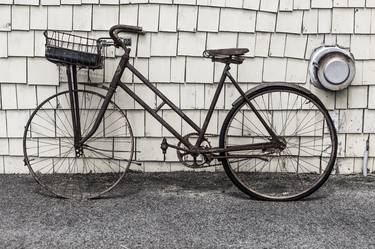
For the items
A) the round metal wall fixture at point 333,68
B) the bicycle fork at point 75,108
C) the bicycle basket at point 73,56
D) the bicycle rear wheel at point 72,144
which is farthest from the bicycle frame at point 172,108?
the round metal wall fixture at point 333,68

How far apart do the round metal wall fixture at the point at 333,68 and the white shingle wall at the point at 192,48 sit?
0.14 metres

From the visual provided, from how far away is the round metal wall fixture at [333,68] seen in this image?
429 cm

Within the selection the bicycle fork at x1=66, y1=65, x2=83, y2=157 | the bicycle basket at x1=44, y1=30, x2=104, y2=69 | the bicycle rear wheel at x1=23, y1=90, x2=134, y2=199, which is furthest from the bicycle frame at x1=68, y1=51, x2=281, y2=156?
the bicycle rear wheel at x1=23, y1=90, x2=134, y2=199

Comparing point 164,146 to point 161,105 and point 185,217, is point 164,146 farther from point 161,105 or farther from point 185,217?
point 185,217

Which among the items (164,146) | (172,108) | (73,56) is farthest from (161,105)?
(73,56)

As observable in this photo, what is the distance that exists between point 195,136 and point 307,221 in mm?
1065

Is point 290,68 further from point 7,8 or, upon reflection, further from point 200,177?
point 7,8

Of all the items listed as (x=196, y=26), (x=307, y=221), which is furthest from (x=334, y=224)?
(x=196, y=26)

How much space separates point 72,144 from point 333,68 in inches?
86.9

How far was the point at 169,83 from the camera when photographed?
4492mm

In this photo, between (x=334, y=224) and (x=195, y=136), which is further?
(x=195, y=136)

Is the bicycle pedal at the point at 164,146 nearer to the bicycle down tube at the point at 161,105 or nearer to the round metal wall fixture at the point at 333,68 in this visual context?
the bicycle down tube at the point at 161,105

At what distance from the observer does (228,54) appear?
12.9 feet

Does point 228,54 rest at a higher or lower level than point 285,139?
higher
